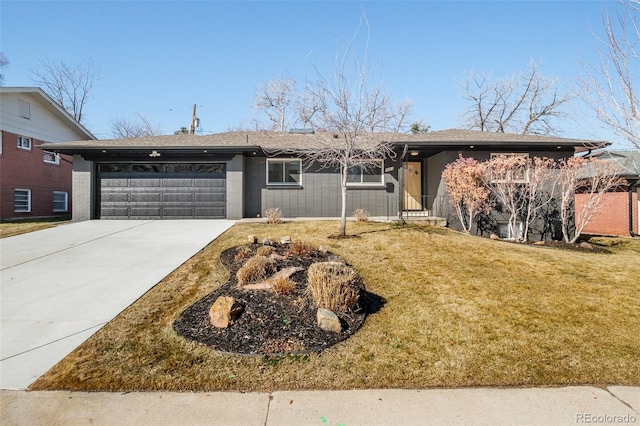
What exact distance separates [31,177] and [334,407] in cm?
1843

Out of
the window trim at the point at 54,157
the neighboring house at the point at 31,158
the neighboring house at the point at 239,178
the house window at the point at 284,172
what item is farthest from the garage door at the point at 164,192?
the window trim at the point at 54,157

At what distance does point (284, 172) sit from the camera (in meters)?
12.5

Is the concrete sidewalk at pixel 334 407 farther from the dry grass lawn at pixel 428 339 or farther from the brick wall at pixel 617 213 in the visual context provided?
the brick wall at pixel 617 213

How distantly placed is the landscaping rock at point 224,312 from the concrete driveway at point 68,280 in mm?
1376

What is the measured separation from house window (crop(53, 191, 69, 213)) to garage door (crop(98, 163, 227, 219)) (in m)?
6.29

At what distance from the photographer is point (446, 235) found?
8.77 meters

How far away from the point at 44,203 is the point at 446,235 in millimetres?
18259

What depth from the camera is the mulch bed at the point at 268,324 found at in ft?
10.9

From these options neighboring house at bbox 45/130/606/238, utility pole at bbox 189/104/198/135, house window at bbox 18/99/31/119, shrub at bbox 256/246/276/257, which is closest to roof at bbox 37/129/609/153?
neighboring house at bbox 45/130/606/238

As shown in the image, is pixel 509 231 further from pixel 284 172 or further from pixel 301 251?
pixel 284 172

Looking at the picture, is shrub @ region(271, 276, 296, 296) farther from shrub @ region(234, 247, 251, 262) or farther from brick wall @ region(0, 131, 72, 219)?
brick wall @ region(0, 131, 72, 219)

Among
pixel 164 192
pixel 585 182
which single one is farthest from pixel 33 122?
pixel 585 182

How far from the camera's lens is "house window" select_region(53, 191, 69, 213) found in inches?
625

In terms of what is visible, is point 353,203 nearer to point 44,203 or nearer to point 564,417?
point 564,417
